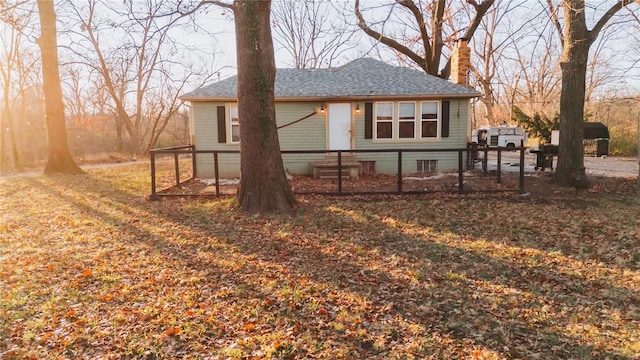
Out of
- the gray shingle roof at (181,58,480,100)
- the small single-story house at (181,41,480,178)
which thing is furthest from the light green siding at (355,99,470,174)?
the gray shingle roof at (181,58,480,100)

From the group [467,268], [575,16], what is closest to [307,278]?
[467,268]

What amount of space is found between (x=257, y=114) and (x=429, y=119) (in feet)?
24.9

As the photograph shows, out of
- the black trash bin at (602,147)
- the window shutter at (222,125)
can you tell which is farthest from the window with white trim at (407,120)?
the black trash bin at (602,147)

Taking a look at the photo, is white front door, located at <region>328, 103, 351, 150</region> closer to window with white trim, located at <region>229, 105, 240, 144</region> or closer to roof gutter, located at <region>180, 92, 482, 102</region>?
roof gutter, located at <region>180, 92, 482, 102</region>

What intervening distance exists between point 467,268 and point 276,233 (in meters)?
2.78

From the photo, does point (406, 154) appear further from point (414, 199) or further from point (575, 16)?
point (575, 16)

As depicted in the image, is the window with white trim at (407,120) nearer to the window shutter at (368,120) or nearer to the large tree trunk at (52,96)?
the window shutter at (368,120)

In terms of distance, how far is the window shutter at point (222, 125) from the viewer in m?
12.6

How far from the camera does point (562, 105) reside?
9617 mm

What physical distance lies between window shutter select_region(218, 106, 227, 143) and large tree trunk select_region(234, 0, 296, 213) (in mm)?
5776

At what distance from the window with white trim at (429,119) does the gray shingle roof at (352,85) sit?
0.52 meters

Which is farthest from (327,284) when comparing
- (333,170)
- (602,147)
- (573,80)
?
(602,147)

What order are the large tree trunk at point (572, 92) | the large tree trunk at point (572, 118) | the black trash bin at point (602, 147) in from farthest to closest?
1. the black trash bin at point (602, 147)
2. the large tree trunk at point (572, 118)
3. the large tree trunk at point (572, 92)

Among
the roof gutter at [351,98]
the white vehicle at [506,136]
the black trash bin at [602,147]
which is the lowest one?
the black trash bin at [602,147]
